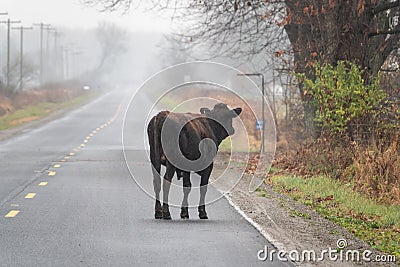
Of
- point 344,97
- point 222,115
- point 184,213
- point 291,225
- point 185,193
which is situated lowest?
point 291,225

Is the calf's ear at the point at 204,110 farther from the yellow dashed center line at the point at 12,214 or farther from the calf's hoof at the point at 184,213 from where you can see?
the yellow dashed center line at the point at 12,214

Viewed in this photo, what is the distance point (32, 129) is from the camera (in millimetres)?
42719

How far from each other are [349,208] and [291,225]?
2248 millimetres

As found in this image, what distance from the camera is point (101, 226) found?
12195mm

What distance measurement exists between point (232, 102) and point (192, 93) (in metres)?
3.27

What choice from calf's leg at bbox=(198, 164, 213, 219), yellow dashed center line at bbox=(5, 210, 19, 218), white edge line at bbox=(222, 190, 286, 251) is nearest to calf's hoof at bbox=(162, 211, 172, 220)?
calf's leg at bbox=(198, 164, 213, 219)

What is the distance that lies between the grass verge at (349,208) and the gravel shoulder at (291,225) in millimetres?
222

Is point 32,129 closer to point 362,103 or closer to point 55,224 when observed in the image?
point 362,103

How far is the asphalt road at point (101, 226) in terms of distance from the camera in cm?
977

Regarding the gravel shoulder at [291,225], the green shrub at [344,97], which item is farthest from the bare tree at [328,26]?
the gravel shoulder at [291,225]

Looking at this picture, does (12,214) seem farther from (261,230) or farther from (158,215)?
(261,230)

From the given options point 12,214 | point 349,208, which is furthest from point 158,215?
point 349,208

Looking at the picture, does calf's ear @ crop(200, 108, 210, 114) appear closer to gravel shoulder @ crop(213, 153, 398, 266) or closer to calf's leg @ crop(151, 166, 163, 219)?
calf's leg @ crop(151, 166, 163, 219)

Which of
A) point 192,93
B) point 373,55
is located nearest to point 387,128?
point 373,55
